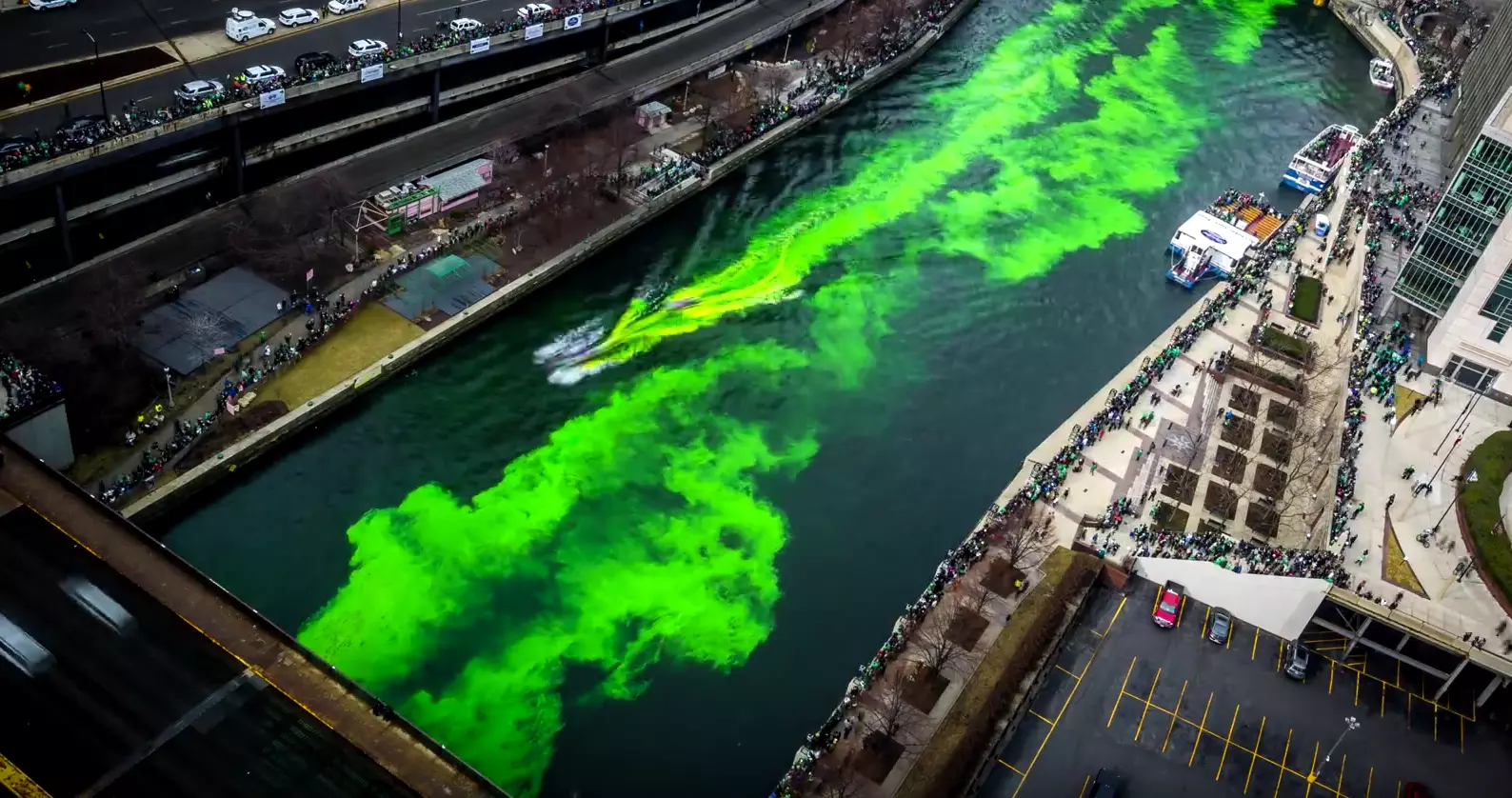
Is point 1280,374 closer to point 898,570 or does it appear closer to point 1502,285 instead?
point 1502,285

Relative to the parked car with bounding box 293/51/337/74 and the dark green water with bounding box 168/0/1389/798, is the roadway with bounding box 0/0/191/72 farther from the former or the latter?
the dark green water with bounding box 168/0/1389/798

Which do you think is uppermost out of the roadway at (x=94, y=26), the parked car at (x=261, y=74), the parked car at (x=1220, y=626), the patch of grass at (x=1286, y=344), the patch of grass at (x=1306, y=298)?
the parked car at (x=261, y=74)

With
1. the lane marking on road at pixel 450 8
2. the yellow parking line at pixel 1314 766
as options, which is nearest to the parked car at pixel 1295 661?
the yellow parking line at pixel 1314 766

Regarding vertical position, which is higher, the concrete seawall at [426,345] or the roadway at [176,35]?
the roadway at [176,35]

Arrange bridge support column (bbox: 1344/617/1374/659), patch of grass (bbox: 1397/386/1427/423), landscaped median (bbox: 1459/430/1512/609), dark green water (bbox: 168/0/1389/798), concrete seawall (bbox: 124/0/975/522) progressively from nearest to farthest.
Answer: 1. dark green water (bbox: 168/0/1389/798)
2. bridge support column (bbox: 1344/617/1374/659)
3. concrete seawall (bbox: 124/0/975/522)
4. landscaped median (bbox: 1459/430/1512/609)
5. patch of grass (bbox: 1397/386/1427/423)

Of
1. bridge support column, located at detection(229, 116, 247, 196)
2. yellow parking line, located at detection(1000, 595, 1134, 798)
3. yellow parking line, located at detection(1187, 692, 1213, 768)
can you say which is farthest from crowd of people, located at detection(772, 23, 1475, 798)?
bridge support column, located at detection(229, 116, 247, 196)

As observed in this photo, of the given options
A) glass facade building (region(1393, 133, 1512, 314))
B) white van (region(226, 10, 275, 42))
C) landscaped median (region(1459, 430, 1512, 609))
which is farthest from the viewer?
white van (region(226, 10, 275, 42))

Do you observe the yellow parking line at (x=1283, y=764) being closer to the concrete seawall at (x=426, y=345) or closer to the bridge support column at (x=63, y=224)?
the concrete seawall at (x=426, y=345)
